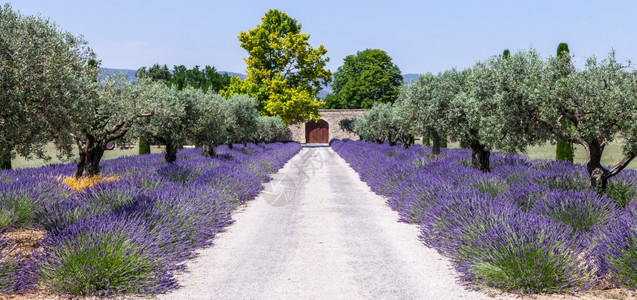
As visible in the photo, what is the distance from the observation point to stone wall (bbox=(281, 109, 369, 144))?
6762 centimetres

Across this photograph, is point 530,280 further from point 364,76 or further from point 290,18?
point 364,76

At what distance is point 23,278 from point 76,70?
13.0 ft

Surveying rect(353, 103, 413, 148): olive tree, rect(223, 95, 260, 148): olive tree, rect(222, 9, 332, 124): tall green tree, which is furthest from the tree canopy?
rect(223, 95, 260, 148): olive tree

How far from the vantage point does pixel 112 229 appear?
5906 mm

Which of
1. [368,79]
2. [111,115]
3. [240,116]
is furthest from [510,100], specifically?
[368,79]

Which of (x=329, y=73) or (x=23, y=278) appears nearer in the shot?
(x=23, y=278)

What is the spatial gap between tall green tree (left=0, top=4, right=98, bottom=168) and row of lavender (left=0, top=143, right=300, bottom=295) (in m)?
1.31

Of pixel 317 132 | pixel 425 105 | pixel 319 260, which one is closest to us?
pixel 319 260

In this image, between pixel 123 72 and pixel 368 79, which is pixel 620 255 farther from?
pixel 368 79

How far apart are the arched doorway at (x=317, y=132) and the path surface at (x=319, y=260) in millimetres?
58586

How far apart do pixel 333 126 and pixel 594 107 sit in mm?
60464

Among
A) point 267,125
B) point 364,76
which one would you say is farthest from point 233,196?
point 364,76

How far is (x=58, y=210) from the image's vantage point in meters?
7.47

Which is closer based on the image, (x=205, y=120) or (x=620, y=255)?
(x=620, y=255)
